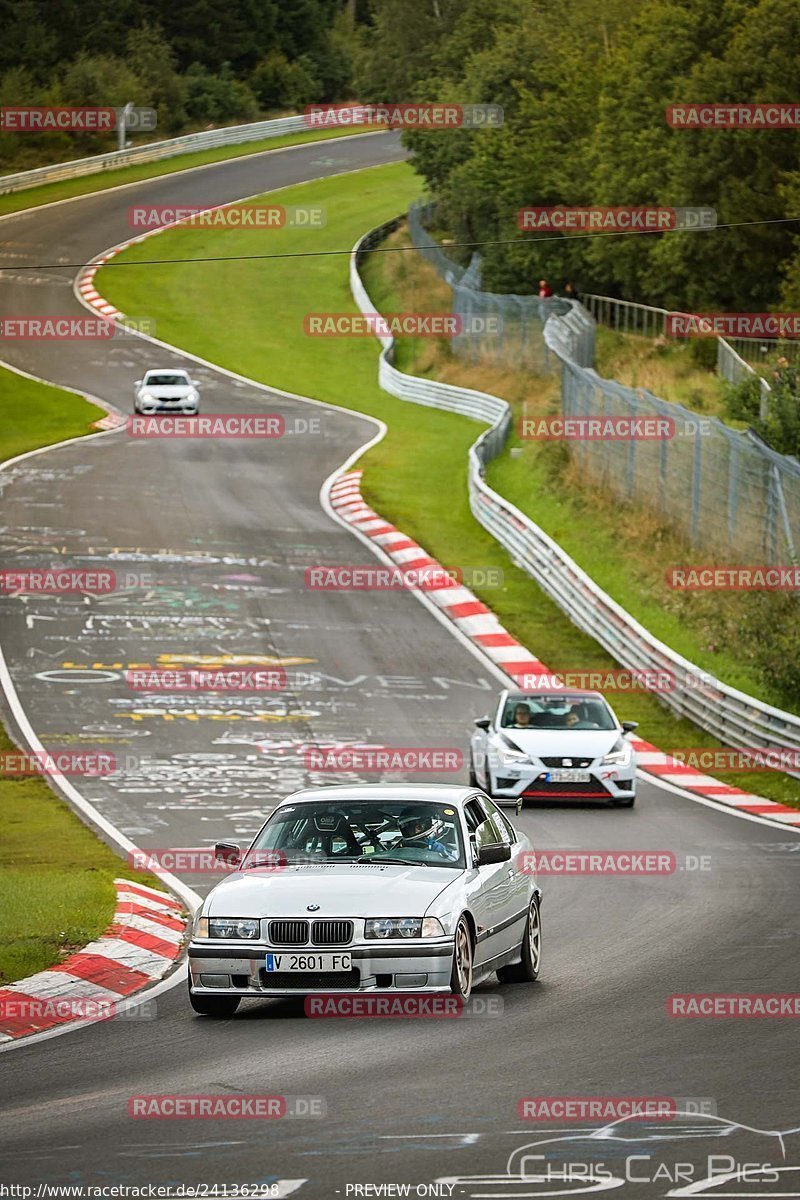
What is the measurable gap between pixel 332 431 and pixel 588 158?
14.8 m

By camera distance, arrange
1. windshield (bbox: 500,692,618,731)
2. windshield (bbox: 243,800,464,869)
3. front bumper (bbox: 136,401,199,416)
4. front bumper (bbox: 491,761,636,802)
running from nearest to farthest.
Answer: windshield (bbox: 243,800,464,869)
front bumper (bbox: 491,761,636,802)
windshield (bbox: 500,692,618,731)
front bumper (bbox: 136,401,199,416)

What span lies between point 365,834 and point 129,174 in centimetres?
7987

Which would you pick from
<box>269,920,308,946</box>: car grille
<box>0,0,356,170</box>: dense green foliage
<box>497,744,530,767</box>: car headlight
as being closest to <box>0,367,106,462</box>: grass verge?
<box>497,744,530,767</box>: car headlight

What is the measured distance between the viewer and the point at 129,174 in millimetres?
87625

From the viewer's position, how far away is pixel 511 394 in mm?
52750

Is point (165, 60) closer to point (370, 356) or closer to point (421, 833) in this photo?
point (370, 356)

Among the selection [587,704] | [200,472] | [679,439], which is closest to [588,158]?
[200,472]

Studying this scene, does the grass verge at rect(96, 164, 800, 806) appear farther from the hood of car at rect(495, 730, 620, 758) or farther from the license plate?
the license plate

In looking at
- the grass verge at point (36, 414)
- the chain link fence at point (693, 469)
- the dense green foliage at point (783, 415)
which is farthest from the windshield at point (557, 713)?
the grass verge at point (36, 414)

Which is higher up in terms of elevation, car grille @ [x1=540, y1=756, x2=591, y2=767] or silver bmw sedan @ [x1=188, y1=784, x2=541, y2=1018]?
silver bmw sedan @ [x1=188, y1=784, x2=541, y2=1018]

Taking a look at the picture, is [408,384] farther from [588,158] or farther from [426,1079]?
[426,1079]

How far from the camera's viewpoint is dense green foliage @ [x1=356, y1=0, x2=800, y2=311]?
158 ft

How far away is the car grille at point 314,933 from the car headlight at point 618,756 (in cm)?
1115

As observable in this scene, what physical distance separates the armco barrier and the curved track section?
2323 millimetres
